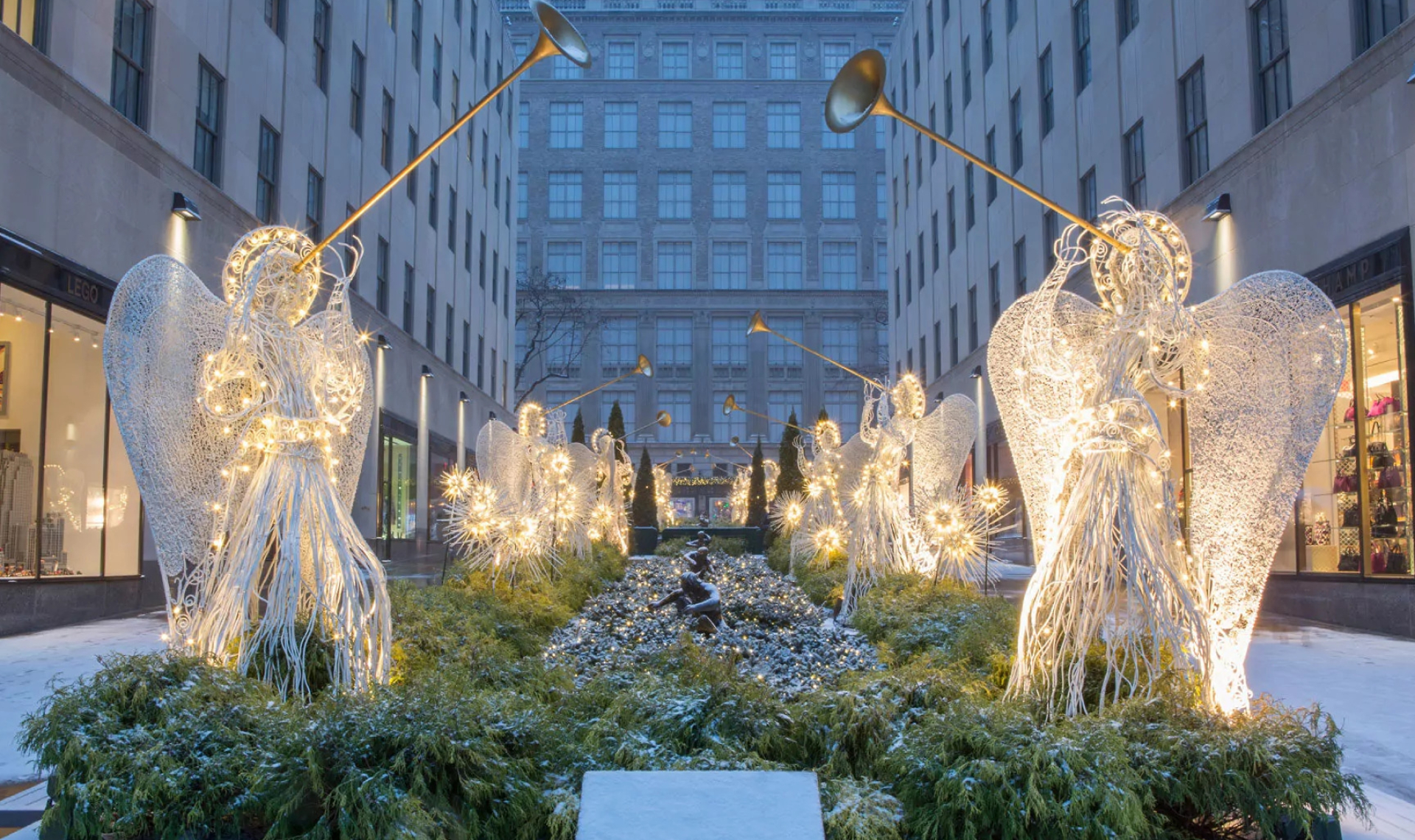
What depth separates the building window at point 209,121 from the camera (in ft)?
54.0

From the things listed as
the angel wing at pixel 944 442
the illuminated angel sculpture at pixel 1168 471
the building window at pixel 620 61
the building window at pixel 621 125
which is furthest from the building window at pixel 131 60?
the building window at pixel 620 61

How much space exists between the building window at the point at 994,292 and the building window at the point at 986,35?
225 inches

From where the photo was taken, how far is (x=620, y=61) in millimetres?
63562

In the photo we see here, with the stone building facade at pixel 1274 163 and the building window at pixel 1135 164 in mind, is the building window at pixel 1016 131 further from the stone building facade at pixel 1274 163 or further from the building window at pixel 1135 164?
the building window at pixel 1135 164

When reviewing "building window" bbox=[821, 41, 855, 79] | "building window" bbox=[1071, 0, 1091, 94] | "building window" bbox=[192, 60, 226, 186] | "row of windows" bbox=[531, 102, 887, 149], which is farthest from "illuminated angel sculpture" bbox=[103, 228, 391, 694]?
"building window" bbox=[821, 41, 855, 79]

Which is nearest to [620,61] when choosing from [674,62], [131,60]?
[674,62]

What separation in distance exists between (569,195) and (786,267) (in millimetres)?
13052

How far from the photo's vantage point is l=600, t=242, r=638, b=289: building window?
204 feet

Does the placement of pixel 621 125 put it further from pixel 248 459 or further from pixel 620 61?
pixel 248 459

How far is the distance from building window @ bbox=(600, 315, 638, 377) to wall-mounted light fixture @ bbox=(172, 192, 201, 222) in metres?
46.3

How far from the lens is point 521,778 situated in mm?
4883

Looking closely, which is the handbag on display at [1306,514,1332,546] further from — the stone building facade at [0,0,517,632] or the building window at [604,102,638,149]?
the building window at [604,102,638,149]

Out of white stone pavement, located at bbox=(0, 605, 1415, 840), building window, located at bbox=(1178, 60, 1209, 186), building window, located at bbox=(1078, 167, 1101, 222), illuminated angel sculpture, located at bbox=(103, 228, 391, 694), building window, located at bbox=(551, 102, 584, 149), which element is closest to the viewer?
white stone pavement, located at bbox=(0, 605, 1415, 840)

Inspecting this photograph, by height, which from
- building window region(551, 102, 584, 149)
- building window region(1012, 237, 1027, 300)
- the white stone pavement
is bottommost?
the white stone pavement
